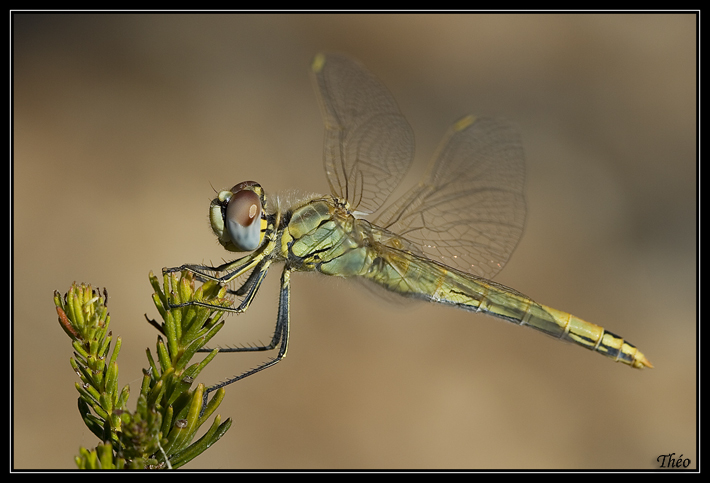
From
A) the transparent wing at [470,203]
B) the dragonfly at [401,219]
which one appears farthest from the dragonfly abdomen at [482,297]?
the transparent wing at [470,203]

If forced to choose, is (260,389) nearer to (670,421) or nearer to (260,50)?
(670,421)

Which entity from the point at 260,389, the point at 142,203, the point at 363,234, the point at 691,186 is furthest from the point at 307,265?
the point at 691,186

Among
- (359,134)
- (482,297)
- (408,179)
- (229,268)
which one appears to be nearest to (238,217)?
(229,268)

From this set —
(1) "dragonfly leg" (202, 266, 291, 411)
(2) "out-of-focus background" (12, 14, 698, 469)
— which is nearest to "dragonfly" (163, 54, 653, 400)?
(1) "dragonfly leg" (202, 266, 291, 411)

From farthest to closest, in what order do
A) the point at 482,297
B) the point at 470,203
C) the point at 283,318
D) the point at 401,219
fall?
1. the point at 470,203
2. the point at 401,219
3. the point at 482,297
4. the point at 283,318

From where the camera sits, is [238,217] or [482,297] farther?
[482,297]

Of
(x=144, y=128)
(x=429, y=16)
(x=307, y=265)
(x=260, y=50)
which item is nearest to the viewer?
(x=307, y=265)

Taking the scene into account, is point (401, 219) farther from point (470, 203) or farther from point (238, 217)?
point (238, 217)

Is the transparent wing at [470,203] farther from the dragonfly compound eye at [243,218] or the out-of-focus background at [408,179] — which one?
the out-of-focus background at [408,179]
